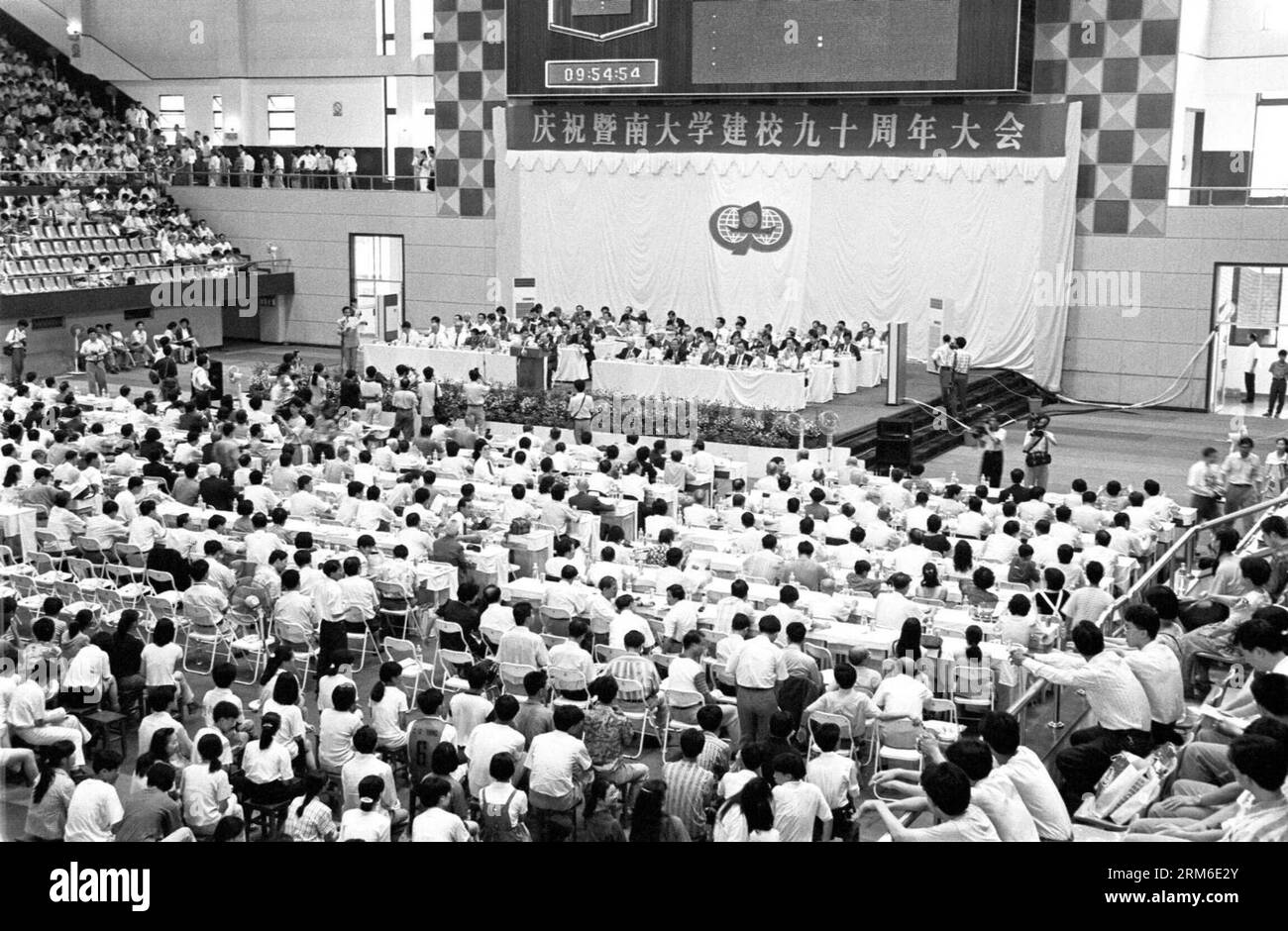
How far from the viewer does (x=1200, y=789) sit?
7.11 meters

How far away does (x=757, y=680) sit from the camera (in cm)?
1023

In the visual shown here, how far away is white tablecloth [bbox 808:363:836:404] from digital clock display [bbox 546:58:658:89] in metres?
7.39

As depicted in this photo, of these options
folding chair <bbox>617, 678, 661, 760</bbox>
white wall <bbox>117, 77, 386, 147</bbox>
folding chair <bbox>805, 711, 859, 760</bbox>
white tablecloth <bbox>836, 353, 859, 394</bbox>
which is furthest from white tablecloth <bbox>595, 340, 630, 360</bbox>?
folding chair <bbox>805, 711, 859, 760</bbox>

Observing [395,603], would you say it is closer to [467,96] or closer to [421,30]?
[467,96]

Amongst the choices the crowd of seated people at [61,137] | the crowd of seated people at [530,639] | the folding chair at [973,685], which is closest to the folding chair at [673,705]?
the crowd of seated people at [530,639]

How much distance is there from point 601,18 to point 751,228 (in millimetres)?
4979

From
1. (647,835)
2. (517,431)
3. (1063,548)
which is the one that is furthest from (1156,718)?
(517,431)

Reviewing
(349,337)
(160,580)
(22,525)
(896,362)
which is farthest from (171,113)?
(160,580)

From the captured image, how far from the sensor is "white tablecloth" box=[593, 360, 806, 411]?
22.4 meters

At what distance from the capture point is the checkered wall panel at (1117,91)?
25.2 m

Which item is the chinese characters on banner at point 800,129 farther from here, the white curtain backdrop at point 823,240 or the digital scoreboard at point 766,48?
the digital scoreboard at point 766,48
